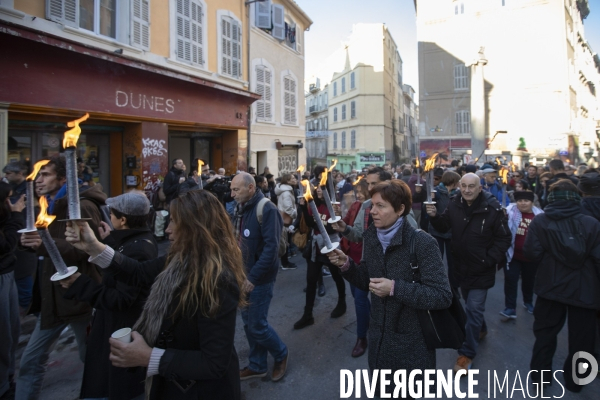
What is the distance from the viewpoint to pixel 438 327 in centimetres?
221

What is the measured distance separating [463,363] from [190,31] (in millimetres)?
11131

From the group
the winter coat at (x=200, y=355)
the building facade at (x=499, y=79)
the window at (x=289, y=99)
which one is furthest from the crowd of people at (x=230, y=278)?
the building facade at (x=499, y=79)

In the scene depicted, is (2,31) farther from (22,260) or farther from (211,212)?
(211,212)

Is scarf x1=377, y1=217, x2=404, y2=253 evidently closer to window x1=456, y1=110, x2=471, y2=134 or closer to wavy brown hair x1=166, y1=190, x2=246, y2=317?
wavy brown hair x1=166, y1=190, x2=246, y2=317

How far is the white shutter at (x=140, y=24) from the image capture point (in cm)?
927

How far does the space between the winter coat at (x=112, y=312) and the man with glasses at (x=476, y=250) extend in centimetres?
296

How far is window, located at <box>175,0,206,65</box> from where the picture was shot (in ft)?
35.2

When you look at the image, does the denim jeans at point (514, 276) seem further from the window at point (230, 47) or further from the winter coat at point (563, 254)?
the window at point (230, 47)

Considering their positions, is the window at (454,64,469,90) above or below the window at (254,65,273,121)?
above

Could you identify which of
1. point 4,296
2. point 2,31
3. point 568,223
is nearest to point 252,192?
point 4,296

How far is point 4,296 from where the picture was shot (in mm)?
3082

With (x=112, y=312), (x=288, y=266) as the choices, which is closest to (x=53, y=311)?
(x=112, y=312)

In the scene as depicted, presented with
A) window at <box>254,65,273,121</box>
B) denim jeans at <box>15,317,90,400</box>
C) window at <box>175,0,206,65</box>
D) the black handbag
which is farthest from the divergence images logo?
window at <box>254,65,273,121</box>

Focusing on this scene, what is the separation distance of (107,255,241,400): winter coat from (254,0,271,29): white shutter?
47.3 ft
